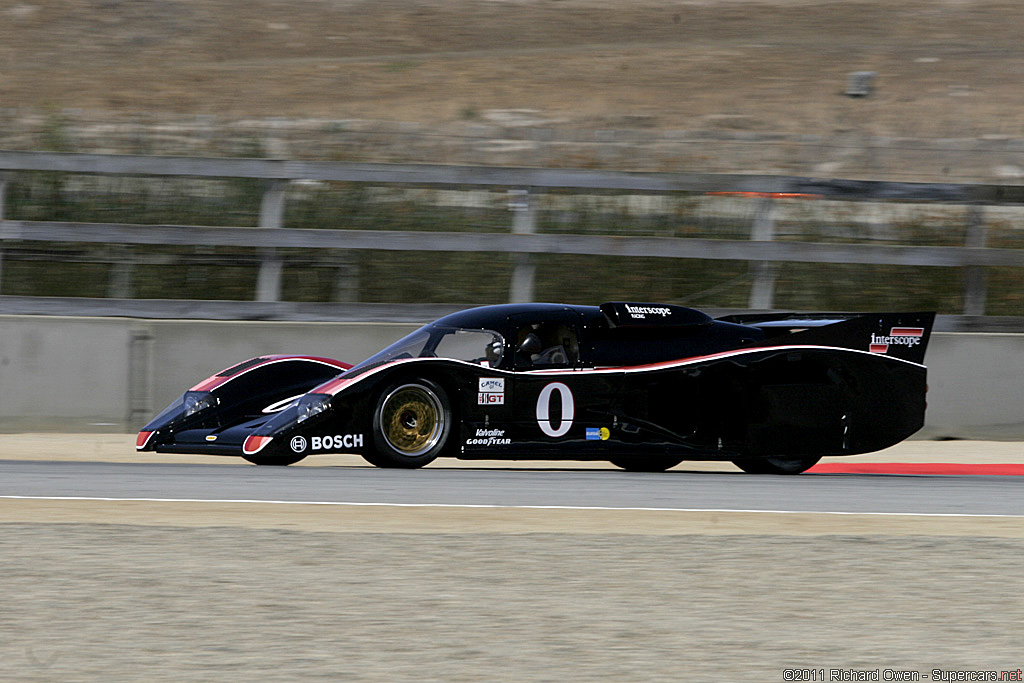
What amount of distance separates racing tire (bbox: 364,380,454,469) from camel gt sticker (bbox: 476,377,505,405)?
0.72ft

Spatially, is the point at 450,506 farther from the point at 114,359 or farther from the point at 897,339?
the point at 114,359

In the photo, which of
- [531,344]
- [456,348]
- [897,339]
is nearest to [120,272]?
[456,348]

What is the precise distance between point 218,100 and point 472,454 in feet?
118

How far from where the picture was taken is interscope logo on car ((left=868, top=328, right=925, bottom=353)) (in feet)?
30.9

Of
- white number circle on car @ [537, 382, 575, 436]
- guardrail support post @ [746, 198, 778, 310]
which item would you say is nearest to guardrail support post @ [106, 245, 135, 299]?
white number circle on car @ [537, 382, 575, 436]

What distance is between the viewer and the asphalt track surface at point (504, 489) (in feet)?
22.9

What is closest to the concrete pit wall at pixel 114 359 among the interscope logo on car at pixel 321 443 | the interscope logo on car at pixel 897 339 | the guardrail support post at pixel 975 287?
the interscope logo on car at pixel 321 443

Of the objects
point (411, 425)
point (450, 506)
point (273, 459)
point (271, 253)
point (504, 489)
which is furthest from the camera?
point (271, 253)

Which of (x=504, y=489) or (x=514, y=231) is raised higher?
(x=514, y=231)

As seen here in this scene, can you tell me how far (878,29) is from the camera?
51.6 m

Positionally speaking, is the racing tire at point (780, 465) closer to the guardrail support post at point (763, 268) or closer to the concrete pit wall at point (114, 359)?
the guardrail support post at point (763, 268)

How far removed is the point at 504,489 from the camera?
750 cm

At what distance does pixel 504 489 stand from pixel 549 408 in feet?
4.55

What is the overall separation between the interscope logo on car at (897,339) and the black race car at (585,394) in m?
0.01
